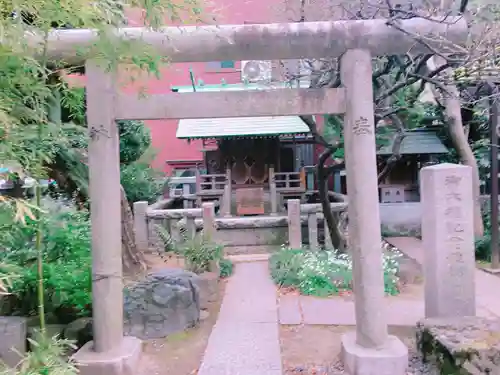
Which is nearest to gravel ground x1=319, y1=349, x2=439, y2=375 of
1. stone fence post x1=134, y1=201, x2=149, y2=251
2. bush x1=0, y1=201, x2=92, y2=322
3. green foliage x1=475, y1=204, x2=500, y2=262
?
bush x1=0, y1=201, x2=92, y2=322

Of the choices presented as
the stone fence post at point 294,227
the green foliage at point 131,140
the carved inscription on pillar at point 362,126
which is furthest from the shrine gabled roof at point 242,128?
the carved inscription on pillar at point 362,126

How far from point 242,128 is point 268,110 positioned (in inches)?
326

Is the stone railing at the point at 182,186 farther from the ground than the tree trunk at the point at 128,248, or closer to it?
farther from the ground

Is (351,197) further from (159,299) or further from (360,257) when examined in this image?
(159,299)

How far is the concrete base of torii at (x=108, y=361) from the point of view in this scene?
3760 mm

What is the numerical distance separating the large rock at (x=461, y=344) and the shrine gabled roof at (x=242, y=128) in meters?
7.89

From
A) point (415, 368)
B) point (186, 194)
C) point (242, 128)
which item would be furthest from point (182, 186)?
point (415, 368)

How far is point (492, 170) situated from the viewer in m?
8.28

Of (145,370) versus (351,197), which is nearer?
(351,197)

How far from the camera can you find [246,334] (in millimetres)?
4914

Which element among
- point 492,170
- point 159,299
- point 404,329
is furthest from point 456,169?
point 492,170

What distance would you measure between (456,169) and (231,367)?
307 cm

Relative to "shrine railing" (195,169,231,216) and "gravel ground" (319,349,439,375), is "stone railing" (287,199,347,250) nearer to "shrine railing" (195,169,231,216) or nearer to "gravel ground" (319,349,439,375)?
"shrine railing" (195,169,231,216)

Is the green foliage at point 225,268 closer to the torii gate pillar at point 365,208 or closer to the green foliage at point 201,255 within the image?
the green foliage at point 201,255
